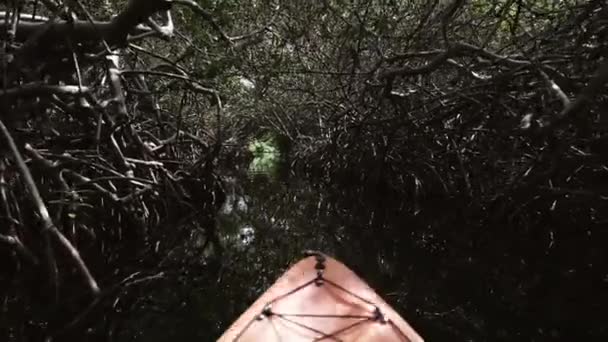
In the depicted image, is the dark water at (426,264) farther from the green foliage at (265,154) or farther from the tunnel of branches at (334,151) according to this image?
the green foliage at (265,154)

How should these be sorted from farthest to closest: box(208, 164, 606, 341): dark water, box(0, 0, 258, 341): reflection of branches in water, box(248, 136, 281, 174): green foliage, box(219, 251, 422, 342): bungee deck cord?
box(248, 136, 281, 174): green foliage → box(208, 164, 606, 341): dark water → box(0, 0, 258, 341): reflection of branches in water → box(219, 251, 422, 342): bungee deck cord

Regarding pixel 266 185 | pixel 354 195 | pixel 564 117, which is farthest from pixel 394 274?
pixel 266 185

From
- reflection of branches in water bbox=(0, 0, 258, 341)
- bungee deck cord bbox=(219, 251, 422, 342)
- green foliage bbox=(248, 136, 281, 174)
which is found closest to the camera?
bungee deck cord bbox=(219, 251, 422, 342)

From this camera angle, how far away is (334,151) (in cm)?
725

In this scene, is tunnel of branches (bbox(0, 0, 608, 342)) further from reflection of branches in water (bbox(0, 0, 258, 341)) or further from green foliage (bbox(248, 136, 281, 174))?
green foliage (bbox(248, 136, 281, 174))

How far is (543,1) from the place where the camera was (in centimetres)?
454

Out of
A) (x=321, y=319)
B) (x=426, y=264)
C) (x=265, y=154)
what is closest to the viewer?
(x=321, y=319)

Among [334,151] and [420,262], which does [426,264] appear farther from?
[334,151]

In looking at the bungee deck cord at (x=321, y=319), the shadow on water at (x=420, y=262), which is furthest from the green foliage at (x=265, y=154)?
the bungee deck cord at (x=321, y=319)

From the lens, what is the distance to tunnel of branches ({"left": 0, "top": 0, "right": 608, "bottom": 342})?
3.24 metres

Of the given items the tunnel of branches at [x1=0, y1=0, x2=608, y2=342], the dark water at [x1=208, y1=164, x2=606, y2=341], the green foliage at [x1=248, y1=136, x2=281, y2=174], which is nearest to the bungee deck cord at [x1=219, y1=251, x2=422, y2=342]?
the tunnel of branches at [x1=0, y1=0, x2=608, y2=342]

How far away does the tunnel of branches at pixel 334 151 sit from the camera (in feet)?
10.6

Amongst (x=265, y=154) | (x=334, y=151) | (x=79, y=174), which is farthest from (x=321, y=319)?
(x=265, y=154)

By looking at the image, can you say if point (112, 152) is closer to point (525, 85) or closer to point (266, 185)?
point (525, 85)
